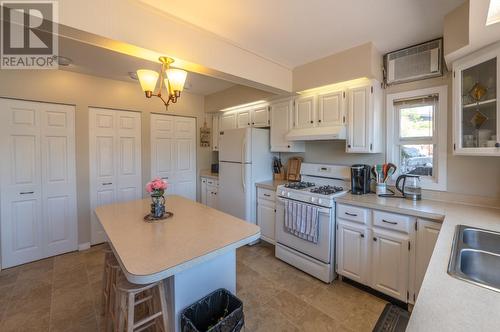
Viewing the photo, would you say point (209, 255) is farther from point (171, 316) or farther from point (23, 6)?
point (23, 6)

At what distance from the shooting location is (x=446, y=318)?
0.71m

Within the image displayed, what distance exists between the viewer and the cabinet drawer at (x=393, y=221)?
6.36 ft

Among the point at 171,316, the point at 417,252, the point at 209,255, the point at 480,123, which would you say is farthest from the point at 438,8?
the point at 171,316

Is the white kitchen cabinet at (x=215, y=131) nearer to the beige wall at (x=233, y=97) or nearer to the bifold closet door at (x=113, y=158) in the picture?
the beige wall at (x=233, y=97)

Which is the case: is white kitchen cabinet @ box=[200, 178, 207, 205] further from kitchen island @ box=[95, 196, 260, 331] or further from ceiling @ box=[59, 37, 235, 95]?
kitchen island @ box=[95, 196, 260, 331]

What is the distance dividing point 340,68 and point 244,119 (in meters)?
1.85

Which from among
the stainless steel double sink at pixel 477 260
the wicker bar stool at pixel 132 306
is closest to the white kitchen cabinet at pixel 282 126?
the stainless steel double sink at pixel 477 260

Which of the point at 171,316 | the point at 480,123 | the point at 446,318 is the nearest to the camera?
the point at 446,318

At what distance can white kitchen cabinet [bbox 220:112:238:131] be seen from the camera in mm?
4159

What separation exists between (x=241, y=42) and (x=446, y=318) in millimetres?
2461

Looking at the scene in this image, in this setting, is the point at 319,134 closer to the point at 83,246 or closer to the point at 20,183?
the point at 83,246

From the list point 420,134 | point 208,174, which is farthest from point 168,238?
point 208,174

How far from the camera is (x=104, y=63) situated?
2793 mm

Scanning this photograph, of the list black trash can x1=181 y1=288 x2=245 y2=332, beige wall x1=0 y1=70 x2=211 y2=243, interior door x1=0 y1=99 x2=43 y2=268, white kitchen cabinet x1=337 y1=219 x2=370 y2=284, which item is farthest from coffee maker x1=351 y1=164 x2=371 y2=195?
interior door x1=0 y1=99 x2=43 y2=268
